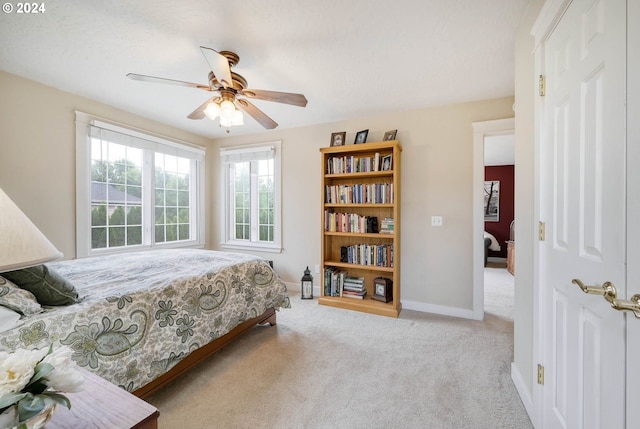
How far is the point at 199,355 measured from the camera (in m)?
1.84

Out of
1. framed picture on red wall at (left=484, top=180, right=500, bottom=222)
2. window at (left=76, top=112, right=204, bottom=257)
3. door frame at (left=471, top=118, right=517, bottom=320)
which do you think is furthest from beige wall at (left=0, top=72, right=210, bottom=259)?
framed picture on red wall at (left=484, top=180, right=500, bottom=222)

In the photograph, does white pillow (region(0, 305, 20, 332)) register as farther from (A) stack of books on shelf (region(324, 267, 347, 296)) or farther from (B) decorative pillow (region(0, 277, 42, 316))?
(A) stack of books on shelf (region(324, 267, 347, 296))

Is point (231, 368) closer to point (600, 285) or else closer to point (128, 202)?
point (600, 285)

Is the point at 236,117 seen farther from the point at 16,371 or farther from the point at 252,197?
the point at 252,197

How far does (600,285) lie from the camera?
88 cm

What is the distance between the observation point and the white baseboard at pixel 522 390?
1.43 metres

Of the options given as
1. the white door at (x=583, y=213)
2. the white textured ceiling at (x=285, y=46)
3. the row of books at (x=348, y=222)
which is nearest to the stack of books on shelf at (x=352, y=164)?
the row of books at (x=348, y=222)

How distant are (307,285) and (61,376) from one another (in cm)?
293

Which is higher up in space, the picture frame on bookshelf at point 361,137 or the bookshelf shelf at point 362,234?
the picture frame on bookshelf at point 361,137

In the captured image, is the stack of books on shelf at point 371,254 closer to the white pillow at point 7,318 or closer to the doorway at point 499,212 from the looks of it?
the white pillow at point 7,318

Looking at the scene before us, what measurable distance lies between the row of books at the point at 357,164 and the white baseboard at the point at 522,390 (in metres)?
2.05

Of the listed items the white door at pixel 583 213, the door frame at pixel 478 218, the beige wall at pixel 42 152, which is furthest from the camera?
the door frame at pixel 478 218

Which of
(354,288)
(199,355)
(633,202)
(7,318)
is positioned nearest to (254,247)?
(354,288)

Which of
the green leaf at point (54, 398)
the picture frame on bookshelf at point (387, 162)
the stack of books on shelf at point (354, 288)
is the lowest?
the stack of books on shelf at point (354, 288)
